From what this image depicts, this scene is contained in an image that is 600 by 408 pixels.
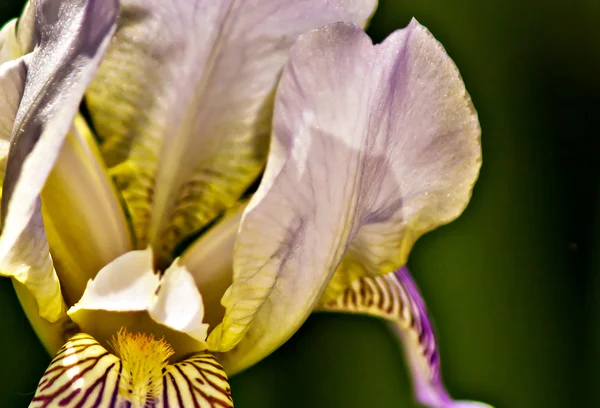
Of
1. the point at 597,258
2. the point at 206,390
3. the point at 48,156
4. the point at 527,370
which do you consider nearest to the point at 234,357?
the point at 206,390

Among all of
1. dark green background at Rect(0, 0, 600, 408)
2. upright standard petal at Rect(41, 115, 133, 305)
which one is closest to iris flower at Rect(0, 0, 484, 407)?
upright standard petal at Rect(41, 115, 133, 305)

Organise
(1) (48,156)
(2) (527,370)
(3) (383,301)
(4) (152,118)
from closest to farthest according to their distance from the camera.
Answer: (1) (48,156) < (4) (152,118) < (3) (383,301) < (2) (527,370)

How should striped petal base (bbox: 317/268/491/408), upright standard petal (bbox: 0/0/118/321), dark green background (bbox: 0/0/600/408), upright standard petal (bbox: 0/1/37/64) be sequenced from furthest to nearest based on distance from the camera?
dark green background (bbox: 0/0/600/408), striped petal base (bbox: 317/268/491/408), upright standard petal (bbox: 0/1/37/64), upright standard petal (bbox: 0/0/118/321)

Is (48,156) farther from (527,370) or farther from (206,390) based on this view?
(527,370)

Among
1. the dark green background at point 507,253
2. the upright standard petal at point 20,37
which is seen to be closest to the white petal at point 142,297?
the upright standard petal at point 20,37

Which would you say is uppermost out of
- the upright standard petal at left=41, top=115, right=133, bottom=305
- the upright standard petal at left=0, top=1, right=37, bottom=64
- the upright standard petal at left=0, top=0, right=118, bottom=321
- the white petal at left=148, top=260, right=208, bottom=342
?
the upright standard petal at left=0, top=1, right=37, bottom=64

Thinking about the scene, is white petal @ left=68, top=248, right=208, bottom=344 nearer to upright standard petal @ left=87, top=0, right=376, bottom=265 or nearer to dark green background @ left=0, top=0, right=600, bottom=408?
upright standard petal @ left=87, top=0, right=376, bottom=265
